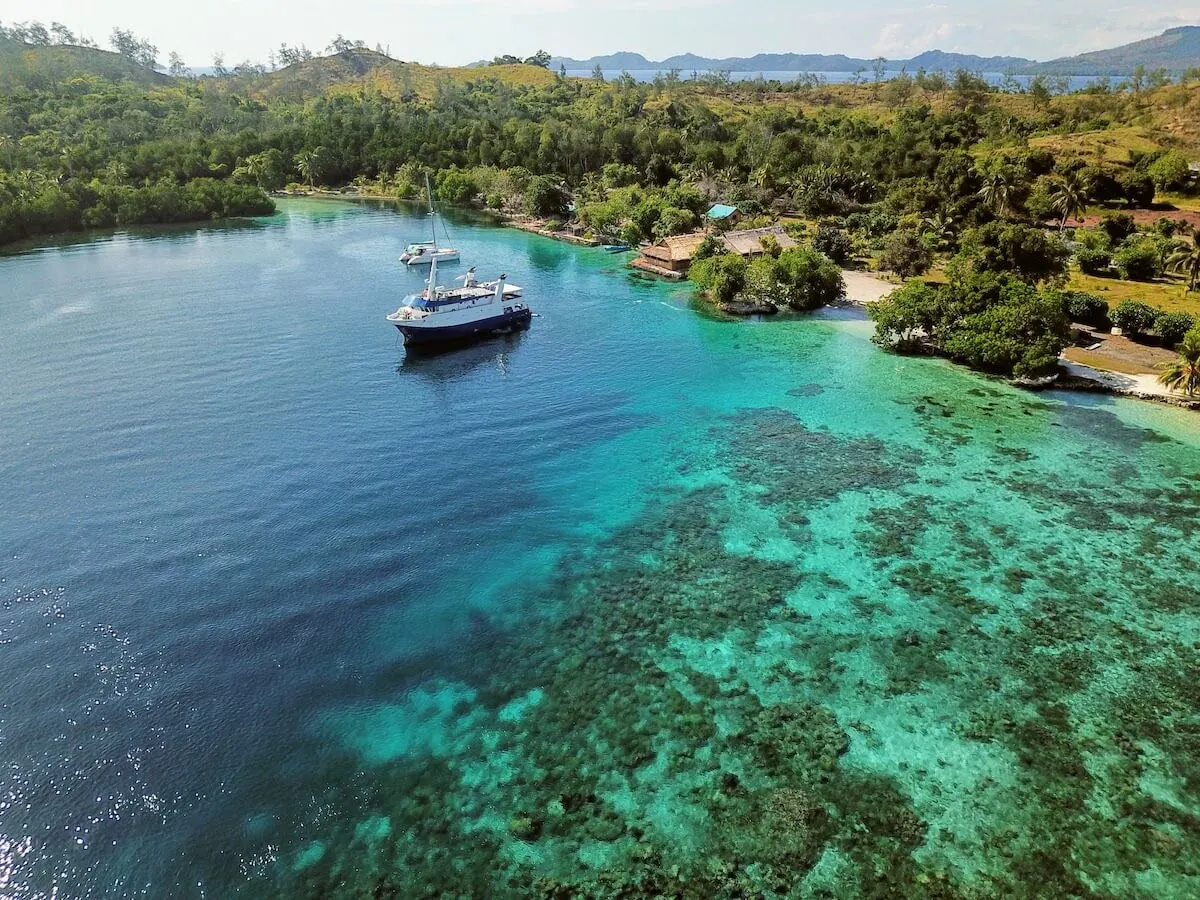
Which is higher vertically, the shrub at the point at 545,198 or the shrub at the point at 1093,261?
the shrub at the point at 545,198

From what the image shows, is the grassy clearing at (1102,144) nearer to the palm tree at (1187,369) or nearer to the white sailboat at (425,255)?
the palm tree at (1187,369)

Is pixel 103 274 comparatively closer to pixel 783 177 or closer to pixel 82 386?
pixel 82 386

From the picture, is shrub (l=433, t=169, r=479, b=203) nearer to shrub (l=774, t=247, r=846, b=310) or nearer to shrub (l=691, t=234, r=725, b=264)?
shrub (l=691, t=234, r=725, b=264)

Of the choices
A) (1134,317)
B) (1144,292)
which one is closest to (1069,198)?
(1144,292)

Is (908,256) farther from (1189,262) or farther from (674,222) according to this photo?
(674,222)

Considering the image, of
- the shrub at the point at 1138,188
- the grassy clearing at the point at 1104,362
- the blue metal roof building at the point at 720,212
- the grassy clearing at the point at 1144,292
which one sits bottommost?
the grassy clearing at the point at 1104,362

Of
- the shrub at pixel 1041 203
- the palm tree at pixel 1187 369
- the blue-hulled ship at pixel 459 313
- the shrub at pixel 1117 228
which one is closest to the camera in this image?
the palm tree at pixel 1187 369

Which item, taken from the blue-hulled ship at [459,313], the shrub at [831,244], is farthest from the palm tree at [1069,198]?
the blue-hulled ship at [459,313]
